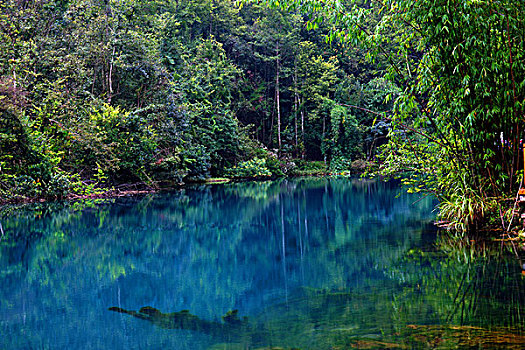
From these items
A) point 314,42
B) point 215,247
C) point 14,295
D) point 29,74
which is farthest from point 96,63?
Result: point 314,42

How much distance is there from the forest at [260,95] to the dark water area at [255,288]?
169 cm

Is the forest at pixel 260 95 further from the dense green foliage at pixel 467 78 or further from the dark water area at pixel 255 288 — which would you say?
the dark water area at pixel 255 288

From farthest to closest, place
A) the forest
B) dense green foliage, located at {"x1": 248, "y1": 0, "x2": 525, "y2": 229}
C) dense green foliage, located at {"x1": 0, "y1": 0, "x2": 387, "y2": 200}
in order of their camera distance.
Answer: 1. dense green foliage, located at {"x1": 0, "y1": 0, "x2": 387, "y2": 200}
2. the forest
3. dense green foliage, located at {"x1": 248, "y1": 0, "x2": 525, "y2": 229}

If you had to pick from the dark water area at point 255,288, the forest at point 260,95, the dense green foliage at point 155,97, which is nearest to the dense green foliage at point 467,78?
the forest at point 260,95

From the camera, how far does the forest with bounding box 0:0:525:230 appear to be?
605 cm

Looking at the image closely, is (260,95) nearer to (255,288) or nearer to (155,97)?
(155,97)

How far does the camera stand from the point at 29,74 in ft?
51.1

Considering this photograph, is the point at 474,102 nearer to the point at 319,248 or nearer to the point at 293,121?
the point at 319,248

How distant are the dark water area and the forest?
169 cm

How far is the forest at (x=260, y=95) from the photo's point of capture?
6.05 m

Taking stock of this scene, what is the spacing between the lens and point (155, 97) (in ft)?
65.9

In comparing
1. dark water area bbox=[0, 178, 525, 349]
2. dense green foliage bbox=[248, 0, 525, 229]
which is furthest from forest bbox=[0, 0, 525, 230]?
dark water area bbox=[0, 178, 525, 349]

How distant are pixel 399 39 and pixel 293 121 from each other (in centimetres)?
2720

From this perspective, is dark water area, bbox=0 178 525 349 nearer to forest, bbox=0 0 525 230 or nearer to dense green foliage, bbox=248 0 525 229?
dense green foliage, bbox=248 0 525 229
